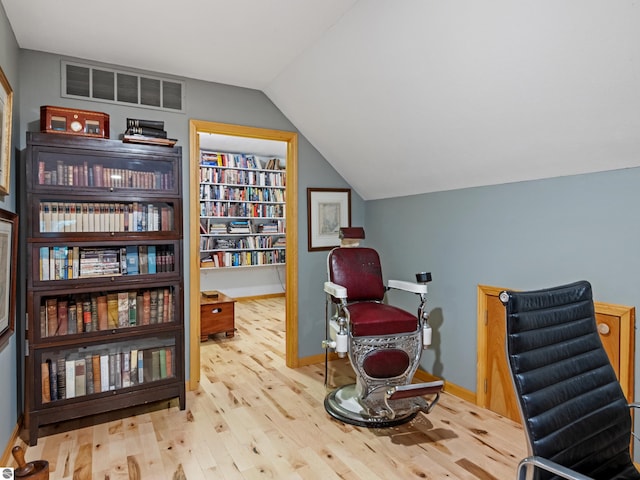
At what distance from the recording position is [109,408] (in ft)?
8.74

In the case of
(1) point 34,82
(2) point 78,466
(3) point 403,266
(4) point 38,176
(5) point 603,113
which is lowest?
(2) point 78,466

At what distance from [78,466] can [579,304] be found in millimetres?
2601

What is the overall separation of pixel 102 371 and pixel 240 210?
4260mm

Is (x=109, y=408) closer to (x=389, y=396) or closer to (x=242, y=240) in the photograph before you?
(x=389, y=396)

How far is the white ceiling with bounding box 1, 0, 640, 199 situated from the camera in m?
1.75

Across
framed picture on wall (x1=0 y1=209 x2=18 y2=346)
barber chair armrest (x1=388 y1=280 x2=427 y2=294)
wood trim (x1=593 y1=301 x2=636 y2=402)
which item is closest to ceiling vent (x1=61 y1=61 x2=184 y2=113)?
A: framed picture on wall (x1=0 y1=209 x2=18 y2=346)

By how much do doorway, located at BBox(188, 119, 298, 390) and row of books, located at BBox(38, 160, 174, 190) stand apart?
0.41 meters

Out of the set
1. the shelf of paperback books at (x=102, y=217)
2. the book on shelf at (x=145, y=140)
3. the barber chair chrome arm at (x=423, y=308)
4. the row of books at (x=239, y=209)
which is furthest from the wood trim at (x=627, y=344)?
the row of books at (x=239, y=209)

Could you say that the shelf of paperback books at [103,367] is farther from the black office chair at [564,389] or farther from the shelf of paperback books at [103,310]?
the black office chair at [564,389]

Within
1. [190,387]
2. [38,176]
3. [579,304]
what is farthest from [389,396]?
[38,176]

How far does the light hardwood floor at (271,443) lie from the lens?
2.15 meters

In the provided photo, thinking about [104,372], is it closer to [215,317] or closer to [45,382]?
[45,382]

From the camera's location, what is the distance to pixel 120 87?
3016 mm

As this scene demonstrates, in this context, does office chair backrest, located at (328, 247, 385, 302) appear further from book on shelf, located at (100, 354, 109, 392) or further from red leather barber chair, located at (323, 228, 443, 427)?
book on shelf, located at (100, 354, 109, 392)
